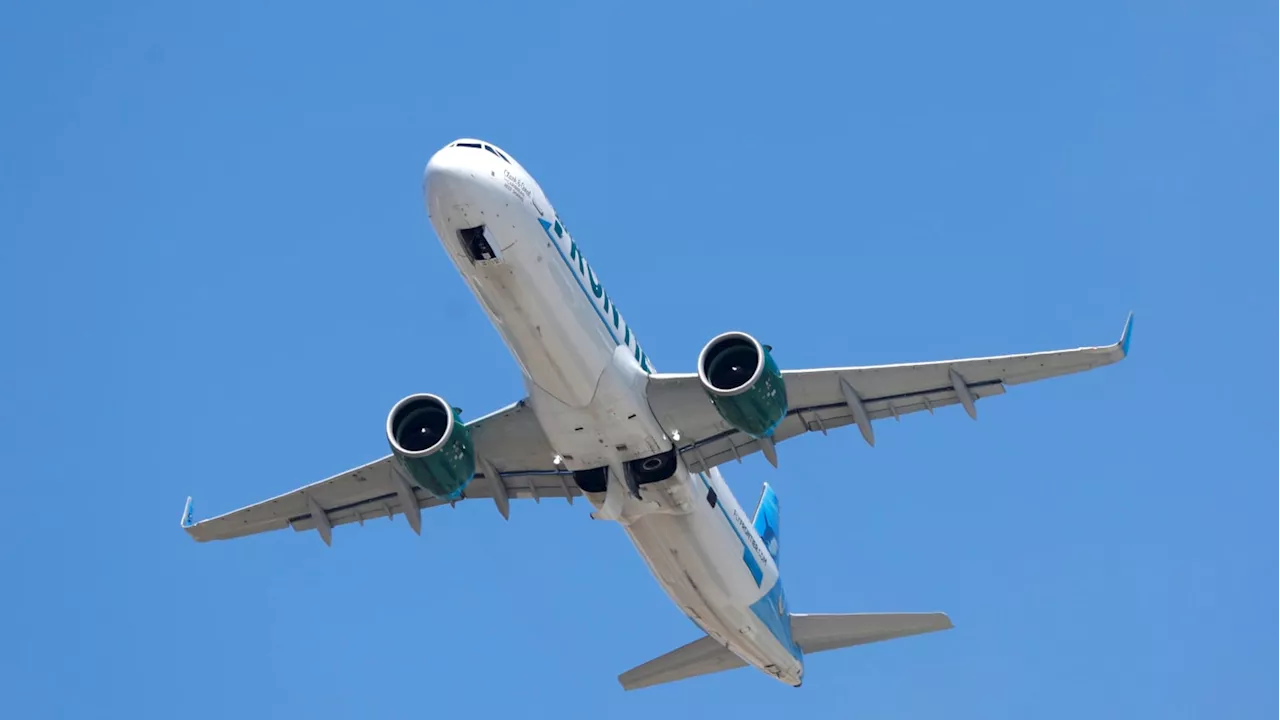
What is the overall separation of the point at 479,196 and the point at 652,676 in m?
15.1

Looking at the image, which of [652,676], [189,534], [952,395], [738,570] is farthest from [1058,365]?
[189,534]

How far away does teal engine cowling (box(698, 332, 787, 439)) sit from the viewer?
29.2 m

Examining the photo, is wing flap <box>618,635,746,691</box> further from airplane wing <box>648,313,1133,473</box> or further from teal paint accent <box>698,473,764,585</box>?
airplane wing <box>648,313,1133,473</box>

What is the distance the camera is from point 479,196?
27.4 metres

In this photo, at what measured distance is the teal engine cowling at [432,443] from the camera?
30.4 meters

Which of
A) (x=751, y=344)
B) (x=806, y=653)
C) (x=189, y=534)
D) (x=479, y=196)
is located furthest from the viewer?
(x=806, y=653)

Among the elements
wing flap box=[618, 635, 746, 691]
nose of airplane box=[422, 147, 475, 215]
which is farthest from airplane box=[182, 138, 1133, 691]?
wing flap box=[618, 635, 746, 691]

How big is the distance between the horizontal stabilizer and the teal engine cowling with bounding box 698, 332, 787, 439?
8531mm

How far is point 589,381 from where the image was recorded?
29.5m

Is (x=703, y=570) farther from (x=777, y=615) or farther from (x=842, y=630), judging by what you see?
(x=842, y=630)

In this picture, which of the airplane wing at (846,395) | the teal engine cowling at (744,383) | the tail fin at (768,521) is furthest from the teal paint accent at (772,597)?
the teal engine cowling at (744,383)

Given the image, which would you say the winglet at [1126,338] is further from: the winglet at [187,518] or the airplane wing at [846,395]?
the winglet at [187,518]

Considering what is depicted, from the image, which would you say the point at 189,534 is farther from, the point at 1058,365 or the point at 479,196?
the point at 1058,365

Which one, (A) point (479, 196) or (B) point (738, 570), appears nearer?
(A) point (479, 196)
